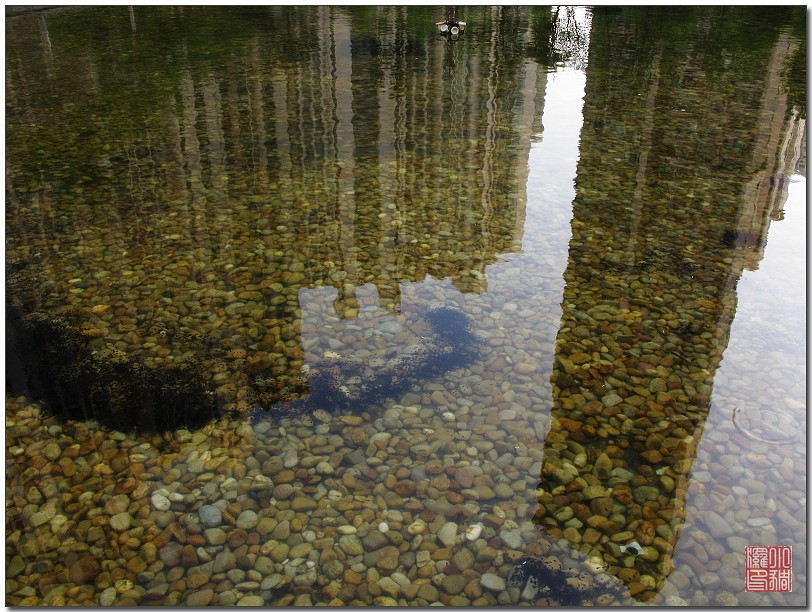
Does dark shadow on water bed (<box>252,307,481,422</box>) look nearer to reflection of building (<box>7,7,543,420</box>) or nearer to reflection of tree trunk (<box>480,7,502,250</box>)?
reflection of building (<box>7,7,543,420</box>)

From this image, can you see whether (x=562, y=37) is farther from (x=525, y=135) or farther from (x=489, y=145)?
(x=489, y=145)

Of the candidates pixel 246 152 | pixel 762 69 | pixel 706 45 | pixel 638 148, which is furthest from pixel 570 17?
pixel 246 152

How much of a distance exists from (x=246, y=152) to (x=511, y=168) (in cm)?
484

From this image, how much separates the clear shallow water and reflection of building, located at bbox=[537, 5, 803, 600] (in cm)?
4

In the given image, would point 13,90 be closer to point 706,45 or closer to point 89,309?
point 89,309

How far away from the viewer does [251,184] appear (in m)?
11.0

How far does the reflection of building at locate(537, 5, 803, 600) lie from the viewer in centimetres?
522

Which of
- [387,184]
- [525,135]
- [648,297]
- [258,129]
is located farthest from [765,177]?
[258,129]

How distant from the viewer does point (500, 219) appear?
389 inches

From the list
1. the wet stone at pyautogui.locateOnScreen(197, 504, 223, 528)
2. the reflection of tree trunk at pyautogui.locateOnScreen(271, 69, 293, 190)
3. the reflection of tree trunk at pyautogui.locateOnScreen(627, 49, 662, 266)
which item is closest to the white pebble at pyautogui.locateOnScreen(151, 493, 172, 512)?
the wet stone at pyautogui.locateOnScreen(197, 504, 223, 528)

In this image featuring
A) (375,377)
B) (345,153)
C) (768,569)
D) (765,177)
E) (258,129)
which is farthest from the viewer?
(258,129)

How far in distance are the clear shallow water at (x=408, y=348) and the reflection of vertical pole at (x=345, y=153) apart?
0.09m

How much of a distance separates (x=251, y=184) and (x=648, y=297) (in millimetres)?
6500

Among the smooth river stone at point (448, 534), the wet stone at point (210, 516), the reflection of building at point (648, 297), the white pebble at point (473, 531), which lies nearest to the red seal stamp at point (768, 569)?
the reflection of building at point (648, 297)
